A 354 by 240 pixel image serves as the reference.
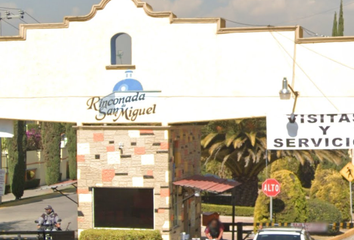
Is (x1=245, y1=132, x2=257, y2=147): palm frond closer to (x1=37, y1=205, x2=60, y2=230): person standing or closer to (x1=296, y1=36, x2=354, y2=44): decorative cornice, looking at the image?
(x1=37, y1=205, x2=60, y2=230): person standing

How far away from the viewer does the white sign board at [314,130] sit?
19.0m

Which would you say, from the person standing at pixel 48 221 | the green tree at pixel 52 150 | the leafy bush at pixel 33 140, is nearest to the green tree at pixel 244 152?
the person standing at pixel 48 221

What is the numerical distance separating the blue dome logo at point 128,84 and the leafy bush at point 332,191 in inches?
682

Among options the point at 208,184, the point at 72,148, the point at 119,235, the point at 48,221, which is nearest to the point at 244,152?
the point at 208,184

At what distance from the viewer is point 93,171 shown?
67.6ft

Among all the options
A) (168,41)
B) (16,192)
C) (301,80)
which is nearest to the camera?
(301,80)

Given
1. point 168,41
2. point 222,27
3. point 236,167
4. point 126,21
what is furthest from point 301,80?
point 236,167

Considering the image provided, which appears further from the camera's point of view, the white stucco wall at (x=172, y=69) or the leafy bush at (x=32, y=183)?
the leafy bush at (x=32, y=183)

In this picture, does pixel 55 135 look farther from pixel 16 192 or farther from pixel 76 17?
pixel 76 17

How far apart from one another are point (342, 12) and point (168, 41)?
7212cm

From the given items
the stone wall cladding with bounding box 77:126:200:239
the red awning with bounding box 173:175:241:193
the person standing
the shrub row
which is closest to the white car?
the red awning with bounding box 173:175:241:193

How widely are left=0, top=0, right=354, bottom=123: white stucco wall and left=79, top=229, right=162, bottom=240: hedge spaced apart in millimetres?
3541

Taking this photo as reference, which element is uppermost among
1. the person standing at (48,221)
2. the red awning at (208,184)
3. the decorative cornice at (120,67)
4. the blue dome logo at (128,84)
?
the decorative cornice at (120,67)

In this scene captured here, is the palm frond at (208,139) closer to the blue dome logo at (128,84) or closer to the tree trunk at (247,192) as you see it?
the tree trunk at (247,192)
